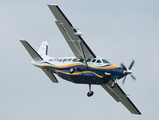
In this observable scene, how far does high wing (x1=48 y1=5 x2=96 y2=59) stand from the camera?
43647 millimetres

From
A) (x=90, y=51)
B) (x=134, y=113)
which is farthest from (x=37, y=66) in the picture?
(x=134, y=113)

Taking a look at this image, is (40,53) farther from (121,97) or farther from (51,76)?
(121,97)

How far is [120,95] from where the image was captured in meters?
55.5

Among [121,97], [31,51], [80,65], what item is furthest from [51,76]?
[121,97]

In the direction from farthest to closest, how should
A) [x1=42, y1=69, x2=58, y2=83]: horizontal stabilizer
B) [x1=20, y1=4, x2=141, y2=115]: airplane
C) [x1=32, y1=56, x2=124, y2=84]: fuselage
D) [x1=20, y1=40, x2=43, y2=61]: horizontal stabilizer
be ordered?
[x1=42, y1=69, x2=58, y2=83]: horizontal stabilizer < [x1=20, y1=40, x2=43, y2=61]: horizontal stabilizer < [x1=32, y1=56, x2=124, y2=84]: fuselage < [x1=20, y1=4, x2=141, y2=115]: airplane

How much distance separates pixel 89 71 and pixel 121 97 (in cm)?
1107

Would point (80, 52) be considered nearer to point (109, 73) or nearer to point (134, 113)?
point (109, 73)

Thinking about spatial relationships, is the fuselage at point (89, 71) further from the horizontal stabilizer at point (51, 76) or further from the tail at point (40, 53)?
the tail at point (40, 53)

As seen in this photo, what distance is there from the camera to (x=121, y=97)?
5588 cm

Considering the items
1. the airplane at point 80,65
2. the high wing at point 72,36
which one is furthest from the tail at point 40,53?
the high wing at point 72,36

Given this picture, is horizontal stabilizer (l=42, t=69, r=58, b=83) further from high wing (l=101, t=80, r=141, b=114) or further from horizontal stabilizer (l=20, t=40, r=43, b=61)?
high wing (l=101, t=80, r=141, b=114)

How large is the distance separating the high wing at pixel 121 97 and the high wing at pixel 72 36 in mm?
9002

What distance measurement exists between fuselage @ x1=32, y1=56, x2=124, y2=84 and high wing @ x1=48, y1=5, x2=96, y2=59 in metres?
1.06

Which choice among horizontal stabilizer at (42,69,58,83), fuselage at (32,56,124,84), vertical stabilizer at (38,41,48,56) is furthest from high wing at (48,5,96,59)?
vertical stabilizer at (38,41,48,56)
